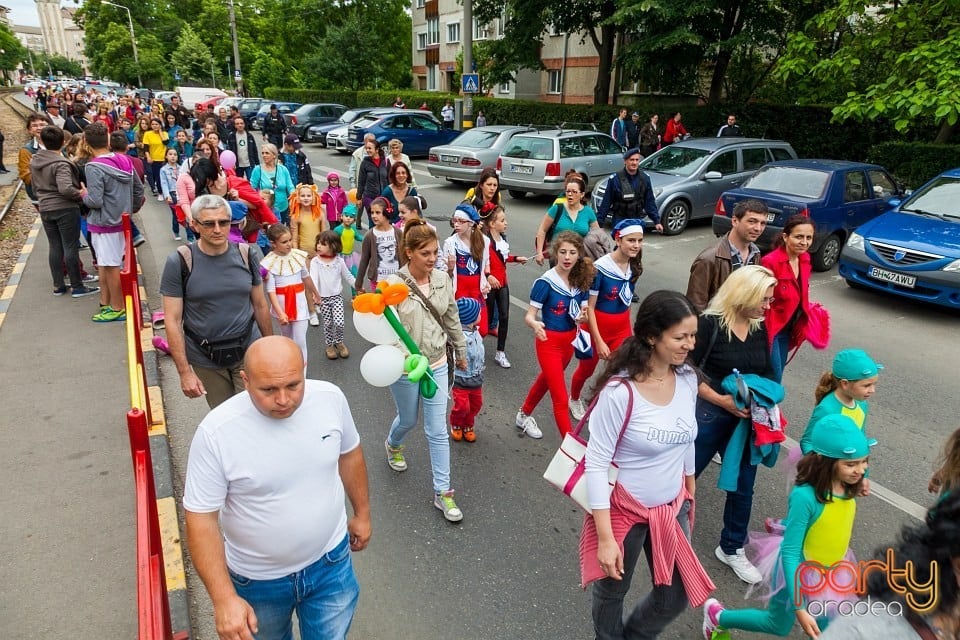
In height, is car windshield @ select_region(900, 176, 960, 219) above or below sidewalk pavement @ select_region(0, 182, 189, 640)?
above

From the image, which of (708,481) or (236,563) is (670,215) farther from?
(236,563)

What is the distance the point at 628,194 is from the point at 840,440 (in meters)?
6.00

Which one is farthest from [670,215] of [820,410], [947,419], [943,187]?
[820,410]

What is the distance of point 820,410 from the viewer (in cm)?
323

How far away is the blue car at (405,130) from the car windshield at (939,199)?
51.3 ft

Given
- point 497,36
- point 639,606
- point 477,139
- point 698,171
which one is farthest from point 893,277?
point 497,36

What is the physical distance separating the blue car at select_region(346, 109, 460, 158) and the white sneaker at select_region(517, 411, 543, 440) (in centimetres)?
1735

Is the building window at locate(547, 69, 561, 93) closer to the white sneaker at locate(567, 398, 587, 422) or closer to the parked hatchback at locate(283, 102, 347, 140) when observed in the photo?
the parked hatchback at locate(283, 102, 347, 140)

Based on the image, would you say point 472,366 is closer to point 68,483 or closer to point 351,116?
point 68,483

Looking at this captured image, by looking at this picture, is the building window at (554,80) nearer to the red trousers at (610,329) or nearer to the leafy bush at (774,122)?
the leafy bush at (774,122)

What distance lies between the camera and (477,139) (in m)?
16.7

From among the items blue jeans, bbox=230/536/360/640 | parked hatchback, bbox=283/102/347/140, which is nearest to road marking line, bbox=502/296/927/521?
blue jeans, bbox=230/536/360/640

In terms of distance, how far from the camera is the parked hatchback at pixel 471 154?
1557cm

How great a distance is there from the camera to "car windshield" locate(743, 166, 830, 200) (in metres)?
9.73
